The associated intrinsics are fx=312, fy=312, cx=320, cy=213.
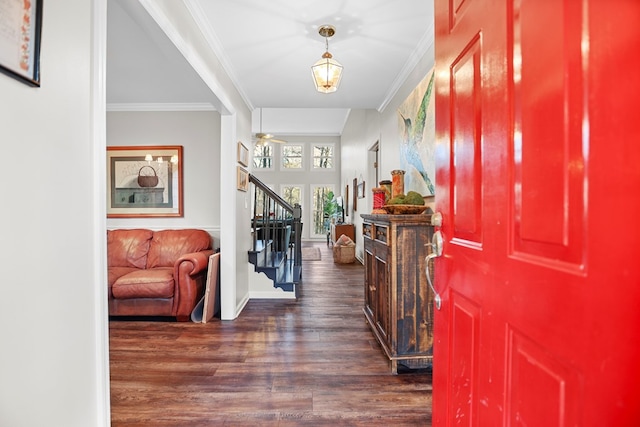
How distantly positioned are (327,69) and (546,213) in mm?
2104

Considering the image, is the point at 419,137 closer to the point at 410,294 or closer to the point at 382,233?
the point at 382,233

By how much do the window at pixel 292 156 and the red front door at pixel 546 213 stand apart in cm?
997

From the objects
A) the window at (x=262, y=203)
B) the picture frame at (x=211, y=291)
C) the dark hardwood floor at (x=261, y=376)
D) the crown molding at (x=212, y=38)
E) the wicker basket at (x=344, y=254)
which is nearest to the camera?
the dark hardwood floor at (x=261, y=376)

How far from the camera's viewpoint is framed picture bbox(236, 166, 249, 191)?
356 centimetres

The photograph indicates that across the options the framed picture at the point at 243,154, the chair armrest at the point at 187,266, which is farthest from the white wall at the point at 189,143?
the chair armrest at the point at 187,266

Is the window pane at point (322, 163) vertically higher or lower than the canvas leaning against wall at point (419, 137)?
higher

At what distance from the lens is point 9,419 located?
35.1 inches

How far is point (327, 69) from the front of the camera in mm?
2381

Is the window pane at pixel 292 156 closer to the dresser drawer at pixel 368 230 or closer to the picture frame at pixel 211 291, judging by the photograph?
the picture frame at pixel 211 291

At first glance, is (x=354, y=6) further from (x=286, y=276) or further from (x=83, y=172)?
(x=286, y=276)

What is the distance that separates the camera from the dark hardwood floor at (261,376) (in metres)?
1.78

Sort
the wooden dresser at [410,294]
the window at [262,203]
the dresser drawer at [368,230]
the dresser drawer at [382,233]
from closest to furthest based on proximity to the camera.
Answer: the wooden dresser at [410,294]
the dresser drawer at [382,233]
the dresser drawer at [368,230]
the window at [262,203]

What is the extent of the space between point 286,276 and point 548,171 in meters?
3.59

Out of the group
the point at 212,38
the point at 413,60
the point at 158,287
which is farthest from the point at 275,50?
the point at 158,287
